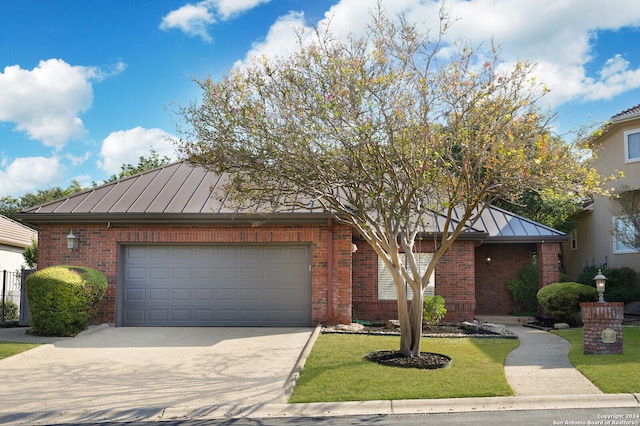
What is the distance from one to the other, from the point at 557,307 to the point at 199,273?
30.3 ft

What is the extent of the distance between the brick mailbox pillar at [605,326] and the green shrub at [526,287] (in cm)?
782

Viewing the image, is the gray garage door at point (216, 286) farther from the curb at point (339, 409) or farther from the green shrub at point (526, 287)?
the green shrub at point (526, 287)

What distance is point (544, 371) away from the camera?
31.2 feet

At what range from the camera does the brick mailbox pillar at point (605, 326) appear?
33.9 ft

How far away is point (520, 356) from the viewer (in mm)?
10883

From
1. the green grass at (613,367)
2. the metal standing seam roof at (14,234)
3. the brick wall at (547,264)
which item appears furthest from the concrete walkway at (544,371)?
the metal standing seam roof at (14,234)

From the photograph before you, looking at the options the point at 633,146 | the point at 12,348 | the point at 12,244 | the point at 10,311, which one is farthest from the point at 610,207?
the point at 12,244

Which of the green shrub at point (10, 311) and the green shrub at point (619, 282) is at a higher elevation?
the green shrub at point (619, 282)

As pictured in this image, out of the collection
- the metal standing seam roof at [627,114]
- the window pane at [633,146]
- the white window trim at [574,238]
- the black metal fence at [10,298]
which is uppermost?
the metal standing seam roof at [627,114]

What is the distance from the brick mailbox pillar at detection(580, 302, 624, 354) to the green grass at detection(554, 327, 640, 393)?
7.3 inches

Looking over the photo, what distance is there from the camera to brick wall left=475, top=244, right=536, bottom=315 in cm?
1888

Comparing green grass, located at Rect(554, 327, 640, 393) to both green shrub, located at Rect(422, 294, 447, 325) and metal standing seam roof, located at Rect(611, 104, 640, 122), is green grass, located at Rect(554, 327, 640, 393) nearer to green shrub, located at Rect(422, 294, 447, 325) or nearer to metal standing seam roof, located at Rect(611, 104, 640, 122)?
green shrub, located at Rect(422, 294, 447, 325)

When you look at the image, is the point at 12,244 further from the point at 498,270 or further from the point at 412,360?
the point at 412,360

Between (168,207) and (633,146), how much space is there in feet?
49.1
